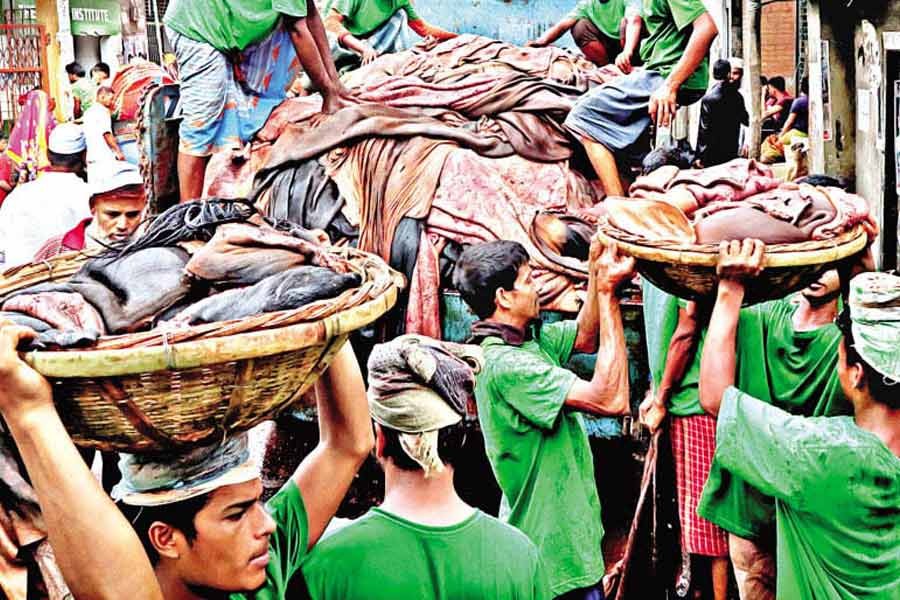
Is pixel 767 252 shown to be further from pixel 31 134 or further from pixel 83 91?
pixel 83 91

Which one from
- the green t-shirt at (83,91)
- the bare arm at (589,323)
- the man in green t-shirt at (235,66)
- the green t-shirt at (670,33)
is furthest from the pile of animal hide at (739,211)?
the green t-shirt at (83,91)

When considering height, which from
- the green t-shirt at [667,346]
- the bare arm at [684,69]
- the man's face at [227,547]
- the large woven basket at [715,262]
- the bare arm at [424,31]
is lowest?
the green t-shirt at [667,346]

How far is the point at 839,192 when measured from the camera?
441 centimetres

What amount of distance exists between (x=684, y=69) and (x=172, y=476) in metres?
4.74

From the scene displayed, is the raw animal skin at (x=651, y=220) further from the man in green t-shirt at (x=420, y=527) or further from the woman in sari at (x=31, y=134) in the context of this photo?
the woman in sari at (x=31, y=134)

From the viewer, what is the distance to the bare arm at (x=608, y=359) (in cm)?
411

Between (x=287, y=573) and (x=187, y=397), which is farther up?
(x=187, y=397)

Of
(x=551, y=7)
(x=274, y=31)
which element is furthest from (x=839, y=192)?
(x=551, y=7)

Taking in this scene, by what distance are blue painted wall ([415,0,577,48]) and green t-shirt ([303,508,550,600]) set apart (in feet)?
21.5

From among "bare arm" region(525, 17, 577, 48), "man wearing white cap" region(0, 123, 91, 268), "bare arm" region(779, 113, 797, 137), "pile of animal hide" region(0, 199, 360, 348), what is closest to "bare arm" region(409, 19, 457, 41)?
"bare arm" region(525, 17, 577, 48)

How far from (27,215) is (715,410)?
4286 mm

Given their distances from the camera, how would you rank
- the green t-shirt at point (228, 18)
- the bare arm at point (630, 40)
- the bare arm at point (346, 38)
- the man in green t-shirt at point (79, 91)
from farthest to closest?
the man in green t-shirt at point (79, 91) → the bare arm at point (346, 38) → the bare arm at point (630, 40) → the green t-shirt at point (228, 18)

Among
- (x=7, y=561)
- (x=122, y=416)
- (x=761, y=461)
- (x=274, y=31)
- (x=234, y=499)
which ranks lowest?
(x=7, y=561)

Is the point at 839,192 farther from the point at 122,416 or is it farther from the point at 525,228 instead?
the point at 122,416
